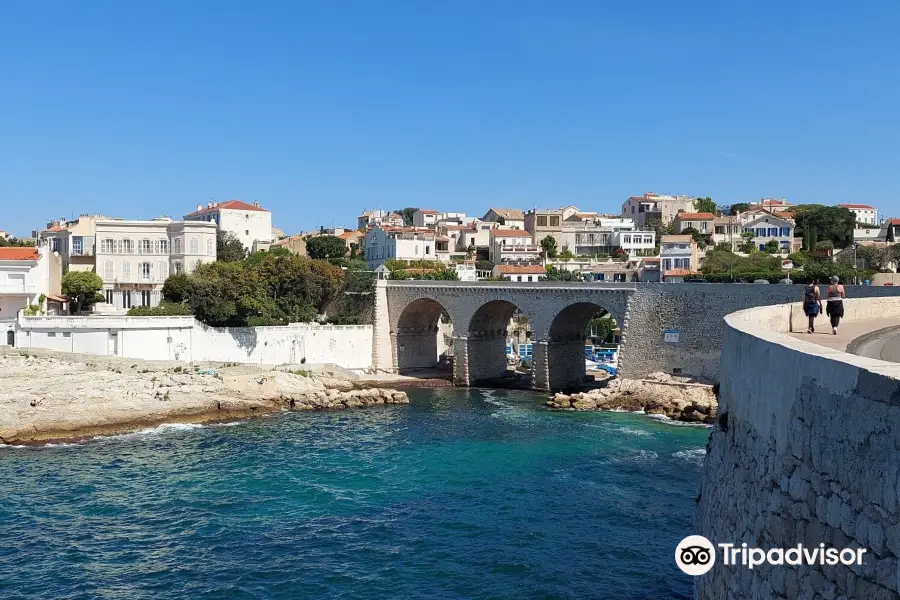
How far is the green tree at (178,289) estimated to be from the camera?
159ft

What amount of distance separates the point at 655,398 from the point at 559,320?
870 centimetres

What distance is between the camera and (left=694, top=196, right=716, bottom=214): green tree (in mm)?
106250

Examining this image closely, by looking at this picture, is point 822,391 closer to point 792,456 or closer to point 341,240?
point 792,456

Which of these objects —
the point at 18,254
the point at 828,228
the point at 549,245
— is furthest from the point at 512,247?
the point at 18,254

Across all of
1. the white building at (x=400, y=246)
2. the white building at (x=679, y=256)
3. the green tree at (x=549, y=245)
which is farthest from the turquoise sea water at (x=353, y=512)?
the green tree at (x=549, y=245)

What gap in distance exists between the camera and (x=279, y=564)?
64.2 ft

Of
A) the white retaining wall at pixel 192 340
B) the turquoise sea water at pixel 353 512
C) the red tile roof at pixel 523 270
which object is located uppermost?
the red tile roof at pixel 523 270

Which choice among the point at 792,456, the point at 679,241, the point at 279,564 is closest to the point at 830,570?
the point at 792,456

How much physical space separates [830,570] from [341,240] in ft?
253

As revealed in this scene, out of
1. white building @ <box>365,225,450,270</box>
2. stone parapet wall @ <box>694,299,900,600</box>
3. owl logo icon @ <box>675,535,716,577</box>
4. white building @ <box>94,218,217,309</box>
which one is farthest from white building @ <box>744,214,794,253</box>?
stone parapet wall @ <box>694,299,900,600</box>

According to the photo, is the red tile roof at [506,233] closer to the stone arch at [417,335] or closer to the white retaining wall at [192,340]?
the stone arch at [417,335]

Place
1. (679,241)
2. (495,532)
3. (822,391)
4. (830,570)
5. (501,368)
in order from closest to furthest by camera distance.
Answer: (830,570)
(822,391)
(495,532)
(501,368)
(679,241)

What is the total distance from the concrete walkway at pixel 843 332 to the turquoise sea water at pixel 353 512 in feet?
19.2

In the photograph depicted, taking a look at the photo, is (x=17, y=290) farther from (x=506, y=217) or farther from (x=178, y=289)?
(x=506, y=217)
